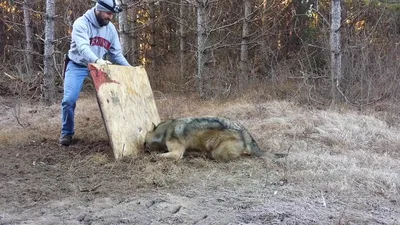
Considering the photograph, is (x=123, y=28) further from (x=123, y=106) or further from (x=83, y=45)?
(x=123, y=106)

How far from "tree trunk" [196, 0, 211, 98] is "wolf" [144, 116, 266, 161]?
17.3ft

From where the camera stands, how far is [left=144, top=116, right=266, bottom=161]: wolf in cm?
562

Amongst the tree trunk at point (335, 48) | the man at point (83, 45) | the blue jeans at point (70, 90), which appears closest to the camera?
the man at point (83, 45)

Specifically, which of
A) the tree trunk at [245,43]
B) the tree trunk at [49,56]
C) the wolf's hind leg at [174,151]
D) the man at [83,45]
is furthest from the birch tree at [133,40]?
the wolf's hind leg at [174,151]

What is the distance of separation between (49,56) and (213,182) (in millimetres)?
6722

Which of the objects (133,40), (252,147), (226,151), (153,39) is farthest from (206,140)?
(153,39)

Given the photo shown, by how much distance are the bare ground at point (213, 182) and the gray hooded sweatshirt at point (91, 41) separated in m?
1.26

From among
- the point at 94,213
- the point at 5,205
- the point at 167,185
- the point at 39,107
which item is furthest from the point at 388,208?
the point at 39,107

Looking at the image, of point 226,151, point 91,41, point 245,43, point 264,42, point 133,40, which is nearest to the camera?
point 226,151

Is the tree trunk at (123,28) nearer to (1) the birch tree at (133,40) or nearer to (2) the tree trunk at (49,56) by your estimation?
(2) the tree trunk at (49,56)

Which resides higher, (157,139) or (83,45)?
(83,45)

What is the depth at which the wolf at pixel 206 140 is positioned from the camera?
5.62 meters

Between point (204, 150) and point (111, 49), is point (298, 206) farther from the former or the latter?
point (111, 49)

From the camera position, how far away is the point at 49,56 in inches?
400
